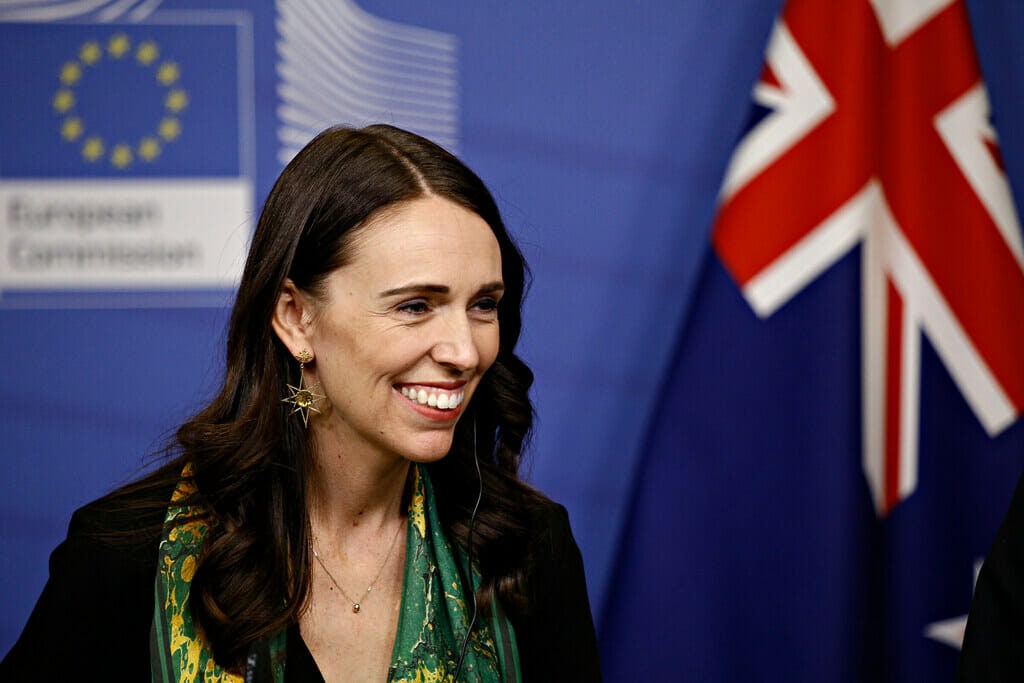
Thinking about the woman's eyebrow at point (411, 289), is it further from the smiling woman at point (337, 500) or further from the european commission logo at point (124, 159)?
the european commission logo at point (124, 159)

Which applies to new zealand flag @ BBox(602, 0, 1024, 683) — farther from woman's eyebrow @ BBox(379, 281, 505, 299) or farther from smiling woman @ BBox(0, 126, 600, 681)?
woman's eyebrow @ BBox(379, 281, 505, 299)

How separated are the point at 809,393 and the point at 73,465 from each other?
164 centimetres

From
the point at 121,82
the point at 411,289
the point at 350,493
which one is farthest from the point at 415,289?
the point at 121,82

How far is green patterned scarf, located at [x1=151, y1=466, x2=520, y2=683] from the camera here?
1.62 metres

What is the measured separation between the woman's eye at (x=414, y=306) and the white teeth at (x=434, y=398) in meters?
0.11

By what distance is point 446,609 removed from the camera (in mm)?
1794

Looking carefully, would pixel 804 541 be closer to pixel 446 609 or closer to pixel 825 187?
pixel 825 187

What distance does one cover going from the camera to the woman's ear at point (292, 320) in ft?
5.55

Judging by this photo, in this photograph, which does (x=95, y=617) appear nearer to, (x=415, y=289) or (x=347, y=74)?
(x=415, y=289)

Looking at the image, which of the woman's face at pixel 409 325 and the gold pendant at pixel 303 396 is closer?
the woman's face at pixel 409 325

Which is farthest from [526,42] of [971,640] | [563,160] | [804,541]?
[971,640]

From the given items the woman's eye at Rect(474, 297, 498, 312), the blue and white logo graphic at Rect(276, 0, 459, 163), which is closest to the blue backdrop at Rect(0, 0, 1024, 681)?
the blue and white logo graphic at Rect(276, 0, 459, 163)

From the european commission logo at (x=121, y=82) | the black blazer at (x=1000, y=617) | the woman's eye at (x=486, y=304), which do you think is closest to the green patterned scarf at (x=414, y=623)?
the woman's eye at (x=486, y=304)

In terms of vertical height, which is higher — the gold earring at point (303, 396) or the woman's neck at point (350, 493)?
the gold earring at point (303, 396)
